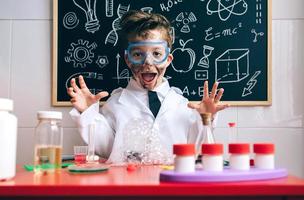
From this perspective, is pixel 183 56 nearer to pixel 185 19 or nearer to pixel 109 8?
pixel 185 19

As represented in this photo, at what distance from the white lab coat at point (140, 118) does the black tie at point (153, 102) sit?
0.8 inches

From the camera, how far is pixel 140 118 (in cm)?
163

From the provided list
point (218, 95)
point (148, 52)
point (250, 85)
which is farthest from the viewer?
point (250, 85)

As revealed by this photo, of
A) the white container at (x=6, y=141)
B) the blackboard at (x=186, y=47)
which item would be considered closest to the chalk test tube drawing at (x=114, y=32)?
the blackboard at (x=186, y=47)

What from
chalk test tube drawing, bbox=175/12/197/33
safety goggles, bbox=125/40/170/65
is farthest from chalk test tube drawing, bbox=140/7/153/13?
safety goggles, bbox=125/40/170/65

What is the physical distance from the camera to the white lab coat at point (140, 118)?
1614mm

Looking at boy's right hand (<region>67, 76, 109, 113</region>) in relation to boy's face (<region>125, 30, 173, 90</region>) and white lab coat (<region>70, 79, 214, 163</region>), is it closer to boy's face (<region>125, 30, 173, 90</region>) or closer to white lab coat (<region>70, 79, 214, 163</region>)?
white lab coat (<region>70, 79, 214, 163</region>)

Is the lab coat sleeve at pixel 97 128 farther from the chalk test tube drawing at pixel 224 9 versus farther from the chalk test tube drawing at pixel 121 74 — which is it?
the chalk test tube drawing at pixel 224 9

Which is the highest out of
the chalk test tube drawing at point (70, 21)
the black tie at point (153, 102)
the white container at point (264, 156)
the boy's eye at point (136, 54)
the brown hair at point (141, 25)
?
the chalk test tube drawing at point (70, 21)

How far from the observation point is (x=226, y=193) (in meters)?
0.78

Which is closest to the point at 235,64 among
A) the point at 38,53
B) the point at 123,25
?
the point at 123,25

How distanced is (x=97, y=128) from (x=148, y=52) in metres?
0.39

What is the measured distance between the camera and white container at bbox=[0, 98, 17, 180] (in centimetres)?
87

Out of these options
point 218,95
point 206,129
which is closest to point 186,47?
point 218,95
